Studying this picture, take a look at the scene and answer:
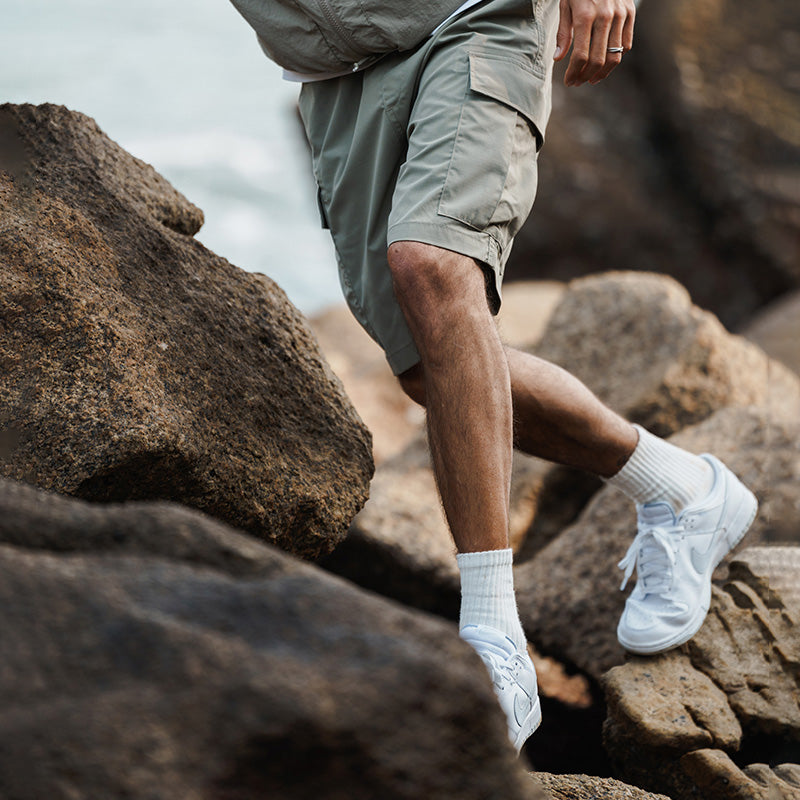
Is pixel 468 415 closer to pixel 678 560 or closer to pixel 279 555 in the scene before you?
pixel 279 555

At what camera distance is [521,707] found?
1.92 metres

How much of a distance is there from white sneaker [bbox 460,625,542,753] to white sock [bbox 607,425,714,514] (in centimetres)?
93

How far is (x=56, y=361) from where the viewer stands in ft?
7.05

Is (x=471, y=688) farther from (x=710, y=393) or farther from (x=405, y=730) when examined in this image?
(x=710, y=393)

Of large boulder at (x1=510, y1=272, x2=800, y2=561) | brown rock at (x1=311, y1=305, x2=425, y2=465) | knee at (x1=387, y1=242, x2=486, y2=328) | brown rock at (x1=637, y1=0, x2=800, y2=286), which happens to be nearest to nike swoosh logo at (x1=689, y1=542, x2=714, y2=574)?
knee at (x1=387, y1=242, x2=486, y2=328)

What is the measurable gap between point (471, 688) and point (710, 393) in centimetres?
292

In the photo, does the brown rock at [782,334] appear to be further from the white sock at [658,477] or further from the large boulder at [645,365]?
the white sock at [658,477]

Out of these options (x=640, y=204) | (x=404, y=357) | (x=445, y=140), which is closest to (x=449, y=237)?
(x=445, y=140)

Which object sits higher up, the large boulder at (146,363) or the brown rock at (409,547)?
the large boulder at (146,363)

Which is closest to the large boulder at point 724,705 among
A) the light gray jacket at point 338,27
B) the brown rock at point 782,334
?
the light gray jacket at point 338,27

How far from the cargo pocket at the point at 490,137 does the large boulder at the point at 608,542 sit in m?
1.31

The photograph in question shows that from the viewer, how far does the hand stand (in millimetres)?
2260

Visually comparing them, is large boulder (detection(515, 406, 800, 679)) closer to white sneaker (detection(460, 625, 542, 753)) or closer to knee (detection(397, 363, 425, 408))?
knee (detection(397, 363, 425, 408))

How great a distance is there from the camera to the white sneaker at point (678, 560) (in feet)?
8.46
